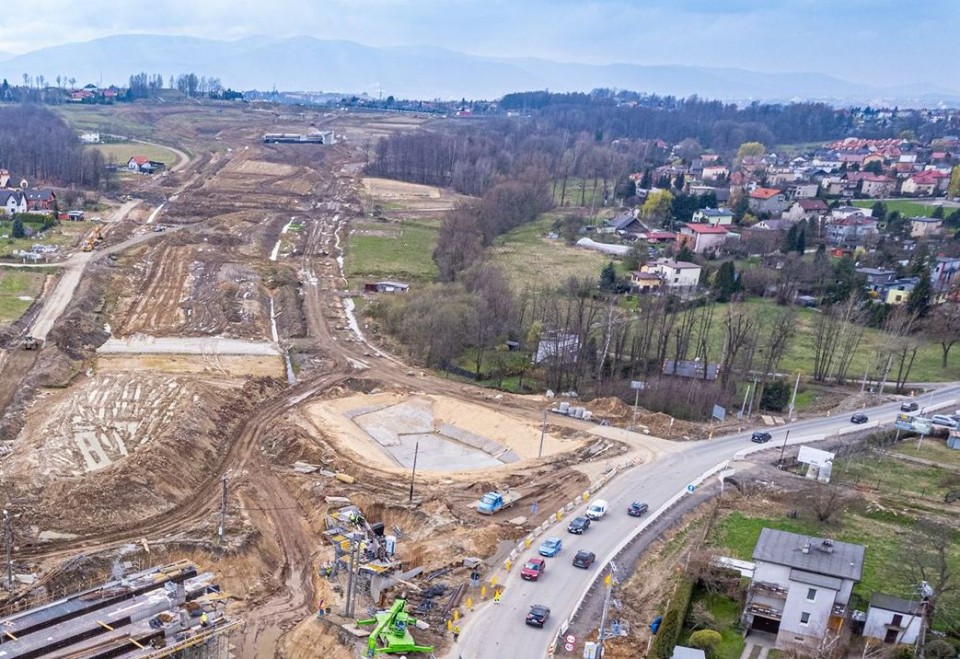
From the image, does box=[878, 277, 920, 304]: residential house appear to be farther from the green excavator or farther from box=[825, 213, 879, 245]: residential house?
the green excavator

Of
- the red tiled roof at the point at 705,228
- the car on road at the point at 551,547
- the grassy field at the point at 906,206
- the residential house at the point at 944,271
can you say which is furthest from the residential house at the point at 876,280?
the car on road at the point at 551,547

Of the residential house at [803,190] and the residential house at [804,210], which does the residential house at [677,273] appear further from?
the residential house at [803,190]

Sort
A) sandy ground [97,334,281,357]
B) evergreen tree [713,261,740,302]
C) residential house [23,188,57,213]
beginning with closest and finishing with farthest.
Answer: sandy ground [97,334,281,357], evergreen tree [713,261,740,302], residential house [23,188,57,213]

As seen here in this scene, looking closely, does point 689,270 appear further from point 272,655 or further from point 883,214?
point 272,655

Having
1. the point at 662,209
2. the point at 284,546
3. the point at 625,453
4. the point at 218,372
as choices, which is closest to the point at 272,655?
the point at 284,546

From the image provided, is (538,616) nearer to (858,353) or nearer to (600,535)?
(600,535)

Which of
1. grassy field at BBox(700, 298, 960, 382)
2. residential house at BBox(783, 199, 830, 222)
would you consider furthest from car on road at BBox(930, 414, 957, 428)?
residential house at BBox(783, 199, 830, 222)

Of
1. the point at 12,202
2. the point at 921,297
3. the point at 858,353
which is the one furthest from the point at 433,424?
the point at 12,202
